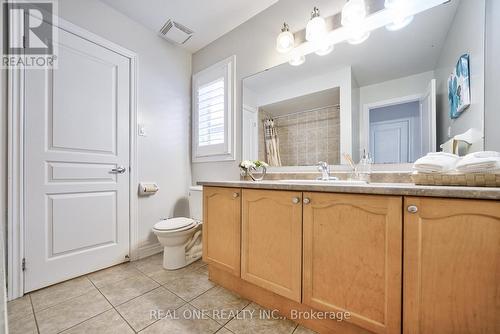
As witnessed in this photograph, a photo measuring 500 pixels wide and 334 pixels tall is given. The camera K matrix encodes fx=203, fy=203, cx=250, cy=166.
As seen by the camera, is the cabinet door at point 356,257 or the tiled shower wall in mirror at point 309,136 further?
the tiled shower wall in mirror at point 309,136

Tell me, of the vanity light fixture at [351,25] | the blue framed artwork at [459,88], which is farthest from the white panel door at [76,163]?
the blue framed artwork at [459,88]

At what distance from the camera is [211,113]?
2379 mm

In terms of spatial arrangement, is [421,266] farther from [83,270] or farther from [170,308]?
[83,270]

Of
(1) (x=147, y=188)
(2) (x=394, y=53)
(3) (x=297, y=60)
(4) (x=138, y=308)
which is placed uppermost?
(3) (x=297, y=60)

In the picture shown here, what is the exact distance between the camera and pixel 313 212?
1050mm

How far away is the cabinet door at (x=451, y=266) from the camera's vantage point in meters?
0.71

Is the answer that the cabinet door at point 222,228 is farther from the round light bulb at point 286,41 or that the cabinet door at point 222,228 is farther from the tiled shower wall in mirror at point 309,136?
the round light bulb at point 286,41

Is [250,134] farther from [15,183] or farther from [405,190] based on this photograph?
[15,183]

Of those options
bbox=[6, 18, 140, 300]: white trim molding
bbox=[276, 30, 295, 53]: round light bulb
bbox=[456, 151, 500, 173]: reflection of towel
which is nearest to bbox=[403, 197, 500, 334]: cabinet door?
bbox=[456, 151, 500, 173]: reflection of towel

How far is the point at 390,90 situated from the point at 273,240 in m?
1.25

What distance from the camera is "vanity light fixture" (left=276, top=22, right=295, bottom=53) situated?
5.60 feet

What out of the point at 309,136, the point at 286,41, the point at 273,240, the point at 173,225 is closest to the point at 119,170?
the point at 173,225

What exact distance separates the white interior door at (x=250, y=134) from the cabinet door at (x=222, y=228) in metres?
0.63

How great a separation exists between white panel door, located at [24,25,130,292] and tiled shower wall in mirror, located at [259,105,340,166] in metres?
1.45
